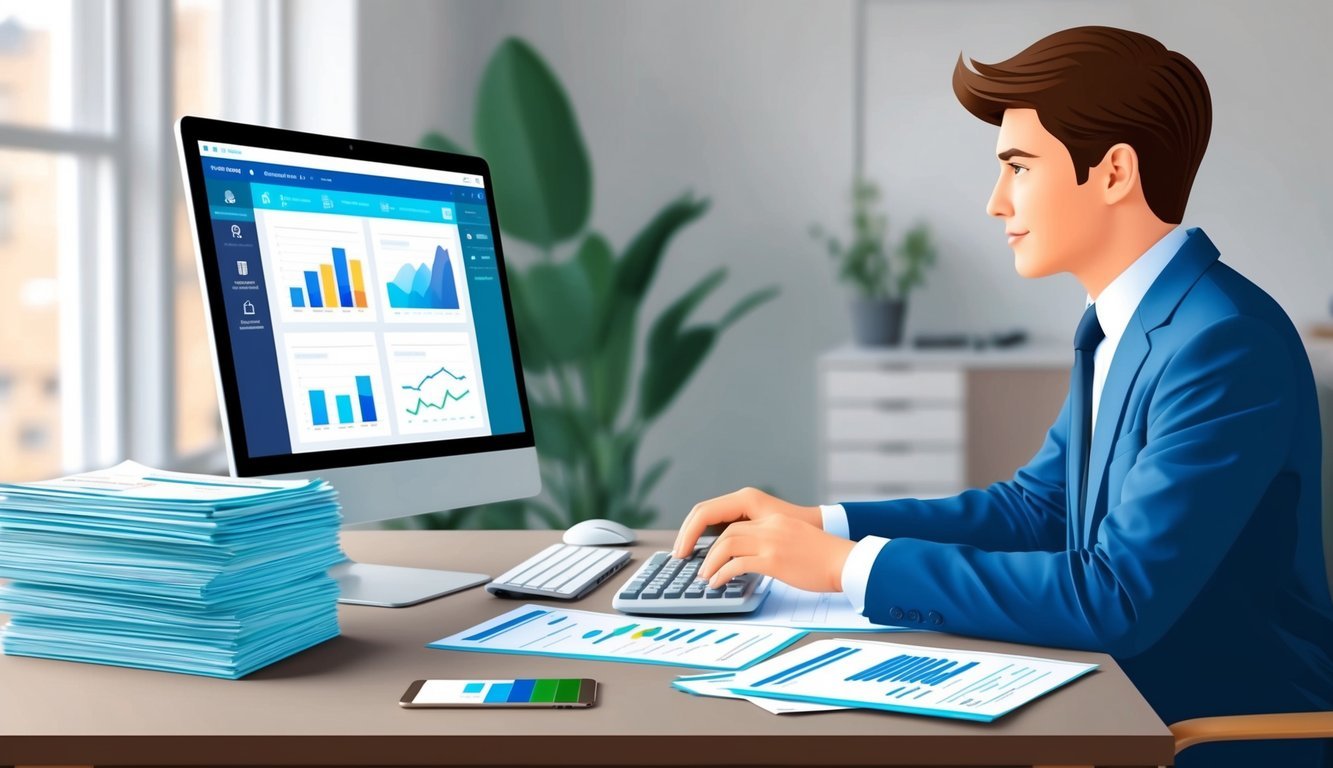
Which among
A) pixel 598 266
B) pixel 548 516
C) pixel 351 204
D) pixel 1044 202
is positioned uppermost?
pixel 598 266

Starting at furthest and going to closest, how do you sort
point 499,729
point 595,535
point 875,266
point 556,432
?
1. point 875,266
2. point 556,432
3. point 595,535
4. point 499,729

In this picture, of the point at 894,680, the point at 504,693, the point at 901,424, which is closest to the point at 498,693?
the point at 504,693

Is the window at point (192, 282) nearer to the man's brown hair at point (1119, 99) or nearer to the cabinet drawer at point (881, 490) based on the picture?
the cabinet drawer at point (881, 490)

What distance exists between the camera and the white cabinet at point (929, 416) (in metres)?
4.03

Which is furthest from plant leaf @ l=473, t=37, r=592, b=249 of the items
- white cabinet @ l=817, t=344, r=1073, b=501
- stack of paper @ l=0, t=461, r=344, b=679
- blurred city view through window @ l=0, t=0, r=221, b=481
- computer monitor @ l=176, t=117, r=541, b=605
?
stack of paper @ l=0, t=461, r=344, b=679

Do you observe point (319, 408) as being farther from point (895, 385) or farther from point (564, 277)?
point (895, 385)

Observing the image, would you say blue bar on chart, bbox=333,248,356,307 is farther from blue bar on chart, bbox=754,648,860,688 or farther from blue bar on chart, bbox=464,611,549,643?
blue bar on chart, bbox=754,648,860,688

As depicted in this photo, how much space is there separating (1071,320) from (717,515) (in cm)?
343

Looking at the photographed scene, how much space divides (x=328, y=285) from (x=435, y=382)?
6.7 inches

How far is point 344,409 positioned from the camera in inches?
51.8

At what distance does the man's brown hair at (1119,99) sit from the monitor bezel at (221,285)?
66 centimetres

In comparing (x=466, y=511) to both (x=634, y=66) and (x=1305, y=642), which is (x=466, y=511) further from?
(x=1305, y=642)

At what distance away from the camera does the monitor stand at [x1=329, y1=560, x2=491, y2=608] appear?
1.27 m

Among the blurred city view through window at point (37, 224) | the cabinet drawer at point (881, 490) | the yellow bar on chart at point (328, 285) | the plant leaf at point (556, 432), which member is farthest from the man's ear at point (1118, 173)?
the cabinet drawer at point (881, 490)
